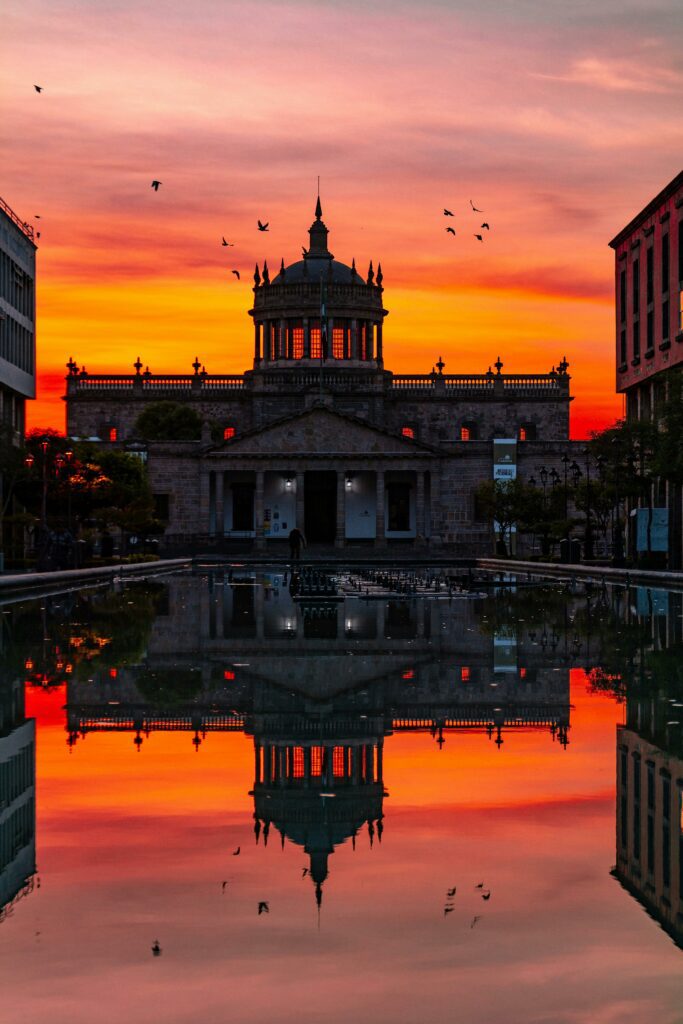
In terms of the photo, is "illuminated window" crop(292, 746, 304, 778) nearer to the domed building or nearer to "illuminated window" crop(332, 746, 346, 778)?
"illuminated window" crop(332, 746, 346, 778)

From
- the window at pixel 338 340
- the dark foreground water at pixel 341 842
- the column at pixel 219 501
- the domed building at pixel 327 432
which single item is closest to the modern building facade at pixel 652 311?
the domed building at pixel 327 432

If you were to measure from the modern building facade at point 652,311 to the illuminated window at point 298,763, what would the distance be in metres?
59.4

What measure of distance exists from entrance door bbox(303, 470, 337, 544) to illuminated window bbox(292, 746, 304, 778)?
107594mm

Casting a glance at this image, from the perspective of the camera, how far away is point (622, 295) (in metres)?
94.0

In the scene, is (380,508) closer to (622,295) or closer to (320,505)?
(320,505)

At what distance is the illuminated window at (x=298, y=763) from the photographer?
1192 centimetres

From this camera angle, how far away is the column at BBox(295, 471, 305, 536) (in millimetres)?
117688

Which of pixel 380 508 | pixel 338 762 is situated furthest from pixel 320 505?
pixel 338 762

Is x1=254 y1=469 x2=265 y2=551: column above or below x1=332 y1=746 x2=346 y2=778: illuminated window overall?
above

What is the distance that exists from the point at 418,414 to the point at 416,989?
127 meters

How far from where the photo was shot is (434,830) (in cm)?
984

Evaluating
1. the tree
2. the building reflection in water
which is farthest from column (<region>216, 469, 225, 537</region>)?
the building reflection in water

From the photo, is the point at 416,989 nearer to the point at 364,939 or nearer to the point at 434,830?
the point at 364,939

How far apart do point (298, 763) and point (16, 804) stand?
2429 millimetres
